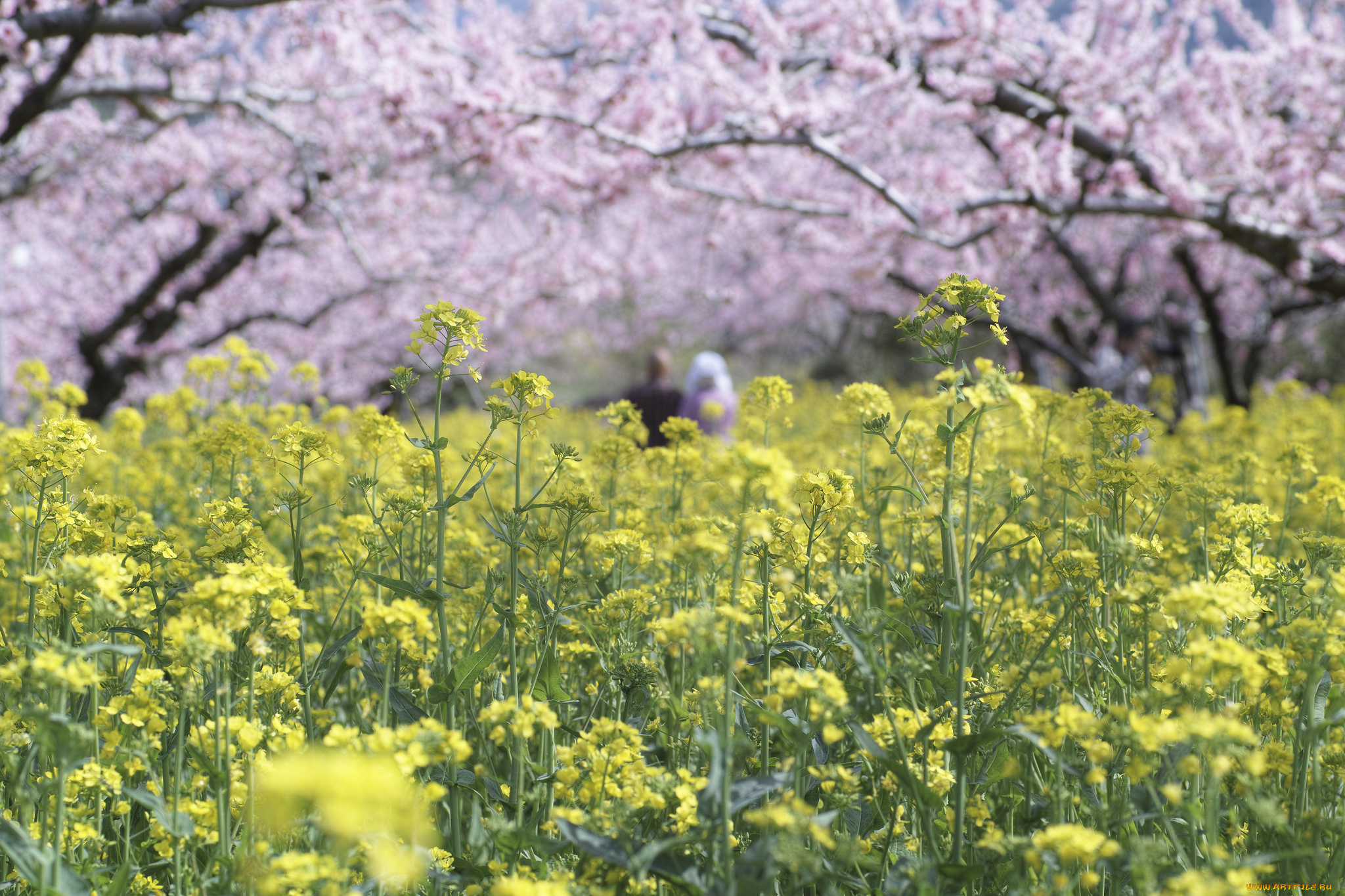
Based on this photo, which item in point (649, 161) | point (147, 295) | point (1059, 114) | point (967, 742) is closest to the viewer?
point (967, 742)

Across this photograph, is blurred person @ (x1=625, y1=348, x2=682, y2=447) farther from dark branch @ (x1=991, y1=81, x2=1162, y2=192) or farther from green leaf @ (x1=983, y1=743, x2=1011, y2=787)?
green leaf @ (x1=983, y1=743, x2=1011, y2=787)

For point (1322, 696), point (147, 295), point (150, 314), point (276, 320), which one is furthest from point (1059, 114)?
point (150, 314)

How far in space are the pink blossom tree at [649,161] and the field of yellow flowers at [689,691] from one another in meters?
5.58

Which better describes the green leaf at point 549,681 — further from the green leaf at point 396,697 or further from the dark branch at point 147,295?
the dark branch at point 147,295

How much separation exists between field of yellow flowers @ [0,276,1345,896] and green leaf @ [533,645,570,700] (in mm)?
27

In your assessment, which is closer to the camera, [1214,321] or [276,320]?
[1214,321]

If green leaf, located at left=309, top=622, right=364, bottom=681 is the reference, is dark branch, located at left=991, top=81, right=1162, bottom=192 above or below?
above

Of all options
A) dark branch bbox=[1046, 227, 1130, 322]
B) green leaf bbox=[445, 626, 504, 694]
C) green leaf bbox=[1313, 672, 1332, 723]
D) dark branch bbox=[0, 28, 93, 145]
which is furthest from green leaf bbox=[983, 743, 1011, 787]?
dark branch bbox=[1046, 227, 1130, 322]

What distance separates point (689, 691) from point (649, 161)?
6.80 m

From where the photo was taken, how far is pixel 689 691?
96.4 inches

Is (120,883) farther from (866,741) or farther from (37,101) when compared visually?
(37,101)

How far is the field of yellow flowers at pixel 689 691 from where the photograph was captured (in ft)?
5.52

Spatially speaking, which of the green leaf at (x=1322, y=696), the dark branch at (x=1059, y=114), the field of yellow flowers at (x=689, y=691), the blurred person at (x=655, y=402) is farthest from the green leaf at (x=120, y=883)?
the dark branch at (x=1059, y=114)

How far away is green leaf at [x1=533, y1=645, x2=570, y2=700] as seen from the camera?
241 centimetres
